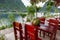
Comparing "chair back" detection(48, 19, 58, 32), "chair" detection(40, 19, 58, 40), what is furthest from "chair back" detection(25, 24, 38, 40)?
"chair back" detection(48, 19, 58, 32)

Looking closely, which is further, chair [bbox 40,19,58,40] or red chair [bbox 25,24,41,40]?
chair [bbox 40,19,58,40]

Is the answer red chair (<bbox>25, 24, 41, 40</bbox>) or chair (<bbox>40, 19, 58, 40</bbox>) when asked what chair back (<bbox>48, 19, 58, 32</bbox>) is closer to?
chair (<bbox>40, 19, 58, 40</bbox>)

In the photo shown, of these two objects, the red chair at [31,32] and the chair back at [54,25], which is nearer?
the red chair at [31,32]

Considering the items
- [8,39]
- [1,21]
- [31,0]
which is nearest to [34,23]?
[31,0]

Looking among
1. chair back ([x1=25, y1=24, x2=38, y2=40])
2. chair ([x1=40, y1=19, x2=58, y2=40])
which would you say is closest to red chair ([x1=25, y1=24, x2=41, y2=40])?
chair back ([x1=25, y1=24, x2=38, y2=40])

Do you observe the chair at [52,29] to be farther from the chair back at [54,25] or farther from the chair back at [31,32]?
the chair back at [31,32]

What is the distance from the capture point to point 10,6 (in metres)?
3.95

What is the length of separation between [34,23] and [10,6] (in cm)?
136

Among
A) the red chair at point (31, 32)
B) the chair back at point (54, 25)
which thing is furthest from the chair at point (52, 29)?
the red chair at point (31, 32)

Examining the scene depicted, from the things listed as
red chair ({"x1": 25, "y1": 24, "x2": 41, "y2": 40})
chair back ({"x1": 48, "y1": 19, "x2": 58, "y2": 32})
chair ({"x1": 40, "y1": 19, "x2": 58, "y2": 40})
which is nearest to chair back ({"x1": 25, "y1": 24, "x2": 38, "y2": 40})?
red chair ({"x1": 25, "y1": 24, "x2": 41, "y2": 40})

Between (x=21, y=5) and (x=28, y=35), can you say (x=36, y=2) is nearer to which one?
(x=21, y=5)

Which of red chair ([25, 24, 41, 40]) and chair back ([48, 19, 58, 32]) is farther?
chair back ([48, 19, 58, 32])

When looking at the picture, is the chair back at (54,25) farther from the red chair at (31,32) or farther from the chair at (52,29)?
the red chair at (31,32)

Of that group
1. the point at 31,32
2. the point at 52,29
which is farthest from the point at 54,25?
the point at 31,32
